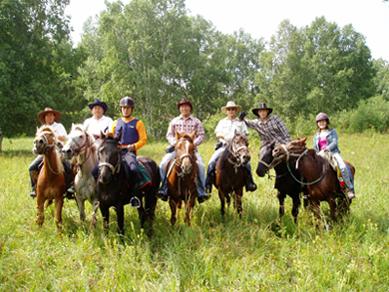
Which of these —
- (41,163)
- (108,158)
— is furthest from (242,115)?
(41,163)

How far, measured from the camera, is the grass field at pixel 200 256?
4.63 m

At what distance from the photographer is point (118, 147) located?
5789 mm

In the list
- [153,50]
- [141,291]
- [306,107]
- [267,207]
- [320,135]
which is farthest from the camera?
[306,107]

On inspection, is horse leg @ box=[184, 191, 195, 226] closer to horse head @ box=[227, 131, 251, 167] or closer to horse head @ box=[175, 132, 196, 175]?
horse head @ box=[175, 132, 196, 175]

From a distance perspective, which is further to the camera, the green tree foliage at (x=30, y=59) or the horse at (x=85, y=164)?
the green tree foliage at (x=30, y=59)

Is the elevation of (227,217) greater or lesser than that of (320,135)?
lesser

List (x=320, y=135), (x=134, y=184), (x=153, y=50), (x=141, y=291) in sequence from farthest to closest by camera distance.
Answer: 1. (x=153, y=50)
2. (x=320, y=135)
3. (x=134, y=184)
4. (x=141, y=291)

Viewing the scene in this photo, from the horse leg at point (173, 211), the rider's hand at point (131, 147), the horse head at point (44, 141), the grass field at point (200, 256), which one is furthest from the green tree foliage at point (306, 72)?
the horse head at point (44, 141)

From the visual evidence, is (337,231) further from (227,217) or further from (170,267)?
(170,267)

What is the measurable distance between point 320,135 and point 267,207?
6.74 ft

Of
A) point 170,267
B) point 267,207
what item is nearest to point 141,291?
point 170,267

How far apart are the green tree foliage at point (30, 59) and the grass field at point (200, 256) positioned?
14.2 meters

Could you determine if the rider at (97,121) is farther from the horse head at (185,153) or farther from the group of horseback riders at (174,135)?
the horse head at (185,153)

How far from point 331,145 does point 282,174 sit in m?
1.18
